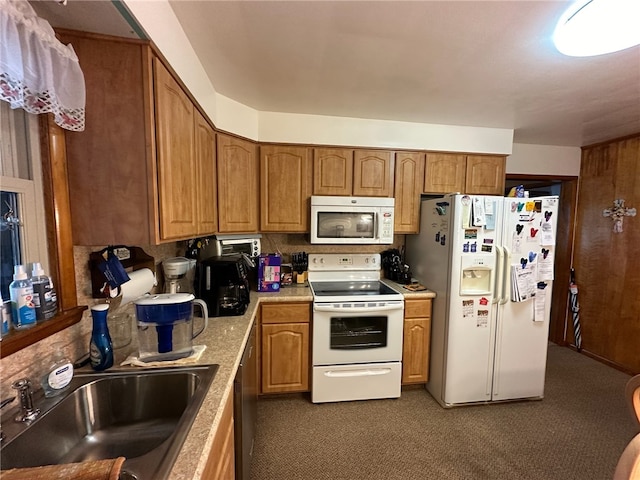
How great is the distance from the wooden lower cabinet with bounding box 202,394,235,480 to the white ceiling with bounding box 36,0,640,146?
1.45 meters

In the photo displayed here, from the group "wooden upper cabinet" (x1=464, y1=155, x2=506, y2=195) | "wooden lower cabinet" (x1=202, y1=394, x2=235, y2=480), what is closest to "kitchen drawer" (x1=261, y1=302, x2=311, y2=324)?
"wooden lower cabinet" (x1=202, y1=394, x2=235, y2=480)

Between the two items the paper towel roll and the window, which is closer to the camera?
the window

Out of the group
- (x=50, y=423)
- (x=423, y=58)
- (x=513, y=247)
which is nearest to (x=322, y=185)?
(x=423, y=58)

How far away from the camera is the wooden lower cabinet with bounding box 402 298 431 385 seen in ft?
8.02

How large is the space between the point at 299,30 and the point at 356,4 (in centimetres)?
31

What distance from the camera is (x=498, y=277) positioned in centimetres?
227

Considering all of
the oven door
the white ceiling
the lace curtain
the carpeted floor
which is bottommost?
the carpeted floor

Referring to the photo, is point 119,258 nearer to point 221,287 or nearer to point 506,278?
point 221,287

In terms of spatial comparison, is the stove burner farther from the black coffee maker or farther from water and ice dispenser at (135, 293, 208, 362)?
water and ice dispenser at (135, 293, 208, 362)

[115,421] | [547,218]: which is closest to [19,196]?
[115,421]

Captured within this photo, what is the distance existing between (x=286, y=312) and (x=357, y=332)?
0.61 m

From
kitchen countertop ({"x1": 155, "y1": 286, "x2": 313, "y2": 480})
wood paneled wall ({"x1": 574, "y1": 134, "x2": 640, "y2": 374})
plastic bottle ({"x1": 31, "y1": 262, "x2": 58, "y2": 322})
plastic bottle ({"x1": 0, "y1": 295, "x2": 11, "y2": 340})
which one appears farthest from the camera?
wood paneled wall ({"x1": 574, "y1": 134, "x2": 640, "y2": 374})

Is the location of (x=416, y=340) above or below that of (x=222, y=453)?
below

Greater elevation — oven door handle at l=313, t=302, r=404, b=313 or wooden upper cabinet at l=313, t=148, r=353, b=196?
wooden upper cabinet at l=313, t=148, r=353, b=196
